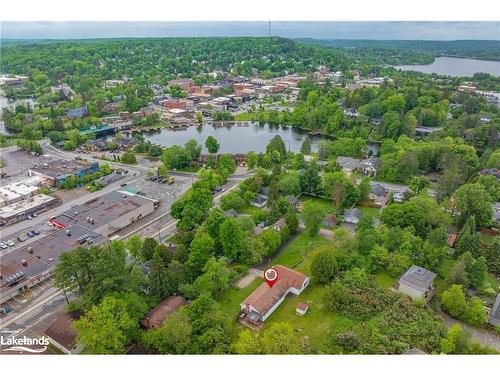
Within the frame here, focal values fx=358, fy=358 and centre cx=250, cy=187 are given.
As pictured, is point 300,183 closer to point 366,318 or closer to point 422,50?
point 366,318

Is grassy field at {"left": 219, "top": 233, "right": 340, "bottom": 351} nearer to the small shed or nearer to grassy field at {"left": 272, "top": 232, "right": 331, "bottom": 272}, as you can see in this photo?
grassy field at {"left": 272, "top": 232, "right": 331, "bottom": 272}

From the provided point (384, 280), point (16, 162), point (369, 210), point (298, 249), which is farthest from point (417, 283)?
point (16, 162)

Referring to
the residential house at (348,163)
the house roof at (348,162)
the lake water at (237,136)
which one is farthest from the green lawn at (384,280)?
the lake water at (237,136)

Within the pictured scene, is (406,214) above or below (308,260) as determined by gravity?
above

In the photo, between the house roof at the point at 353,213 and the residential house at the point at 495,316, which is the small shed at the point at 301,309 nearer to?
the residential house at the point at 495,316

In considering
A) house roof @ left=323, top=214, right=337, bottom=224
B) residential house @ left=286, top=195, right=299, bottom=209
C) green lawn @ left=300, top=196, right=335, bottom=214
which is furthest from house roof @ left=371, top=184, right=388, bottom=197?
residential house @ left=286, top=195, right=299, bottom=209

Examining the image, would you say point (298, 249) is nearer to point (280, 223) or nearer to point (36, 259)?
point (280, 223)

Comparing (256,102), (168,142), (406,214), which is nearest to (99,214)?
(406,214)
